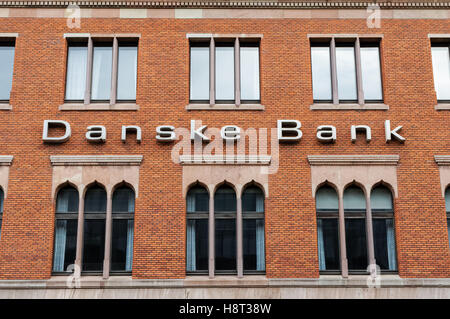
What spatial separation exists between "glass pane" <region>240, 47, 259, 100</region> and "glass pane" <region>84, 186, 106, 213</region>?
461 cm

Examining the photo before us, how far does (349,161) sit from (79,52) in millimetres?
8018

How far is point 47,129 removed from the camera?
15602 millimetres

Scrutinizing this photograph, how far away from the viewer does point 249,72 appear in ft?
54.4

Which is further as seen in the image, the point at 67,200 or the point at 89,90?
the point at 89,90

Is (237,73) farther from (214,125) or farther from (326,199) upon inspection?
(326,199)

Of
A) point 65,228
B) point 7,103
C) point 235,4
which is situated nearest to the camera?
point 65,228

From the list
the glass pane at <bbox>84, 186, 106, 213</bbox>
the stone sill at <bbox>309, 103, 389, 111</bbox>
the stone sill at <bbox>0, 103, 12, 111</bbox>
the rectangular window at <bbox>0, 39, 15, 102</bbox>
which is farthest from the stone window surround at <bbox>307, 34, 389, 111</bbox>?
the rectangular window at <bbox>0, 39, 15, 102</bbox>

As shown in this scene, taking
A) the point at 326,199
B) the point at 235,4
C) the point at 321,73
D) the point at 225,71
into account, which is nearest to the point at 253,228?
the point at 326,199

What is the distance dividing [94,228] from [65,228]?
75cm

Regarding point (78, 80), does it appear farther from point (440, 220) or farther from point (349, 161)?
point (440, 220)

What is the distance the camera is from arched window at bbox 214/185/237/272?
15203mm

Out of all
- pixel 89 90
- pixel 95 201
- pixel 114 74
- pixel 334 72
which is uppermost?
pixel 334 72
